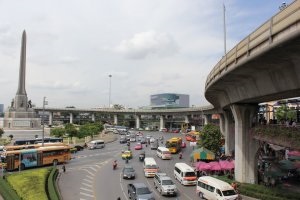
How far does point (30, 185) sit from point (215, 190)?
1566cm

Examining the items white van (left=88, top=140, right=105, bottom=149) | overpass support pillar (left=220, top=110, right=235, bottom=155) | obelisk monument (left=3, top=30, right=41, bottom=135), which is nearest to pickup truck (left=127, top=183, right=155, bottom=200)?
overpass support pillar (left=220, top=110, right=235, bottom=155)

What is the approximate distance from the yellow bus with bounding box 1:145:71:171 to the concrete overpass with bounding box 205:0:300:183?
26731 millimetres

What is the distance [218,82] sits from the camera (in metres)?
32.4

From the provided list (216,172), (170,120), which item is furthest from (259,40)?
(170,120)

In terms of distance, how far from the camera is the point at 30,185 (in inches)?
1192

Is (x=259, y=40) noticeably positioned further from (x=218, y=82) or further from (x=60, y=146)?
(x=60, y=146)

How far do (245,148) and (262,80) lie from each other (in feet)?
37.9

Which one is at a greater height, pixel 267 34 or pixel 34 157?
pixel 267 34

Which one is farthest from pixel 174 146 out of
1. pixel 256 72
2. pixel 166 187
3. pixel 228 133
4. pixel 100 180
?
pixel 256 72

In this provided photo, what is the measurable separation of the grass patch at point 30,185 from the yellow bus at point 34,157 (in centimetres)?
885

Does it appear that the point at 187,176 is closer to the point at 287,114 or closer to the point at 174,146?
the point at 174,146

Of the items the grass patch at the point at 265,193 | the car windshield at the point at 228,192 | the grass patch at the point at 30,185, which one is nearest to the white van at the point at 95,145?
the grass patch at the point at 30,185

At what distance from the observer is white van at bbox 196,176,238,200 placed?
28.2 meters

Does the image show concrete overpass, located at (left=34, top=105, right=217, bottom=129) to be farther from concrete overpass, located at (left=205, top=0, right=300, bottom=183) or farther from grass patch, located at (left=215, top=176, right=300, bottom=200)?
grass patch, located at (left=215, top=176, right=300, bottom=200)
